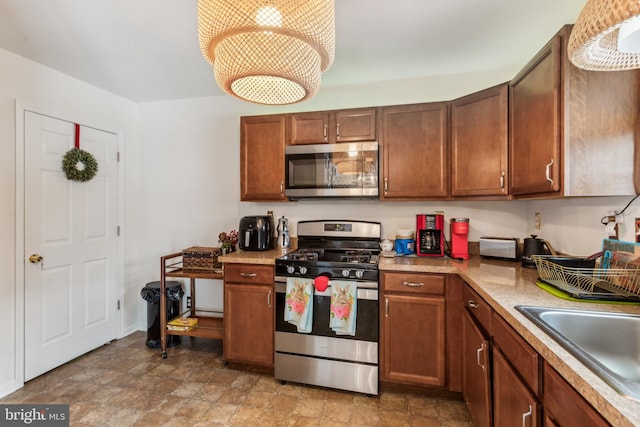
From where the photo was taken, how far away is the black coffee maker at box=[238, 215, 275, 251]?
2.58 metres

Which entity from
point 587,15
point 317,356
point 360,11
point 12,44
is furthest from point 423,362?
point 12,44

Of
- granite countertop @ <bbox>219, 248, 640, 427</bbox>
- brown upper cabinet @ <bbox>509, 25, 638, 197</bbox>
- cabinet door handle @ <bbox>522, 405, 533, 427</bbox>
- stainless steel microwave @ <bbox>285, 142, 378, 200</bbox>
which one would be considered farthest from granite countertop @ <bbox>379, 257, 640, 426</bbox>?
stainless steel microwave @ <bbox>285, 142, 378, 200</bbox>

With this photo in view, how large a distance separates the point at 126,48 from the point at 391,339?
110 inches

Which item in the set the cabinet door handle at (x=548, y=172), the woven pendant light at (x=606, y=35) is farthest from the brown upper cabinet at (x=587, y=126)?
the woven pendant light at (x=606, y=35)

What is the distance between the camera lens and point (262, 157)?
103 inches

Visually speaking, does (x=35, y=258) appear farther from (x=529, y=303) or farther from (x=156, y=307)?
(x=529, y=303)

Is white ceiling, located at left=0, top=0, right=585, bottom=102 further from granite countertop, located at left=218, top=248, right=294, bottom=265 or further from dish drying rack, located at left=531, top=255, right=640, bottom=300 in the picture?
granite countertop, located at left=218, top=248, right=294, bottom=265

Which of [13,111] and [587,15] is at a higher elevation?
[13,111]

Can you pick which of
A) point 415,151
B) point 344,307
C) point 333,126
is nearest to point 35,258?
point 344,307

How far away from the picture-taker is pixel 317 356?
2164 mm

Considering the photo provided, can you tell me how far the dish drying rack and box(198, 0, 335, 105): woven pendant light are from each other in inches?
58.3

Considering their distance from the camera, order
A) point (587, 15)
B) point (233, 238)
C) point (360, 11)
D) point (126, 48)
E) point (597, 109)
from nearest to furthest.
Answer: point (587, 15) < point (597, 109) < point (360, 11) < point (126, 48) < point (233, 238)

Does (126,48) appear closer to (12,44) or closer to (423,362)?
(12,44)

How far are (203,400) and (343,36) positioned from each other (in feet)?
8.74
